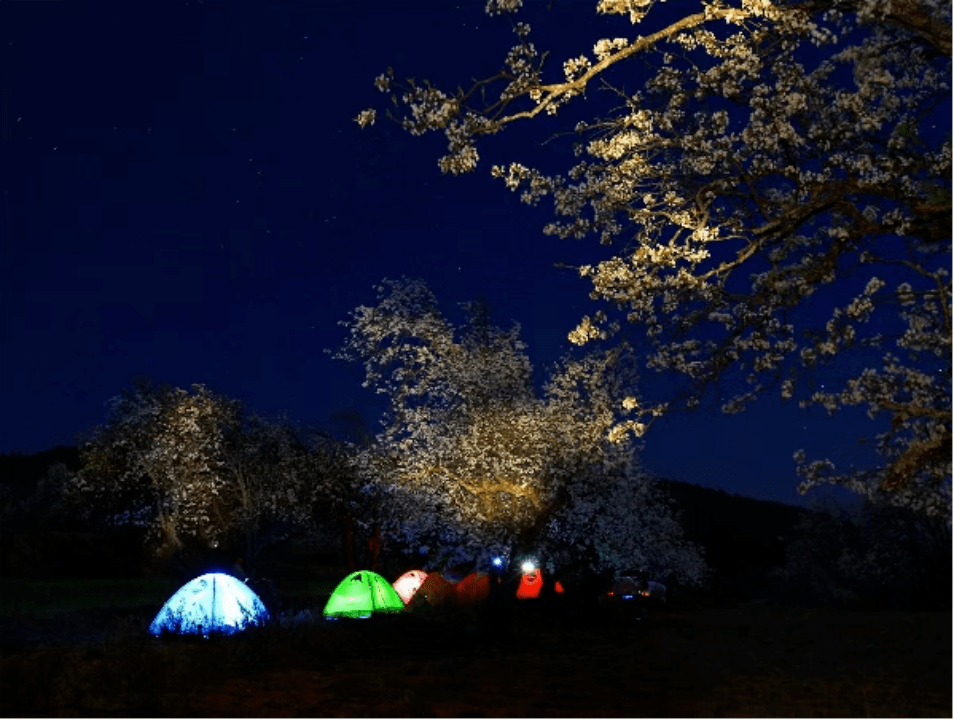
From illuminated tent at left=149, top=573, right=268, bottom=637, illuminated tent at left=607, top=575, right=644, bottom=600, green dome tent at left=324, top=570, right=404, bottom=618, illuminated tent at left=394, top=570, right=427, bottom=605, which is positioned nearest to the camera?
illuminated tent at left=149, top=573, right=268, bottom=637

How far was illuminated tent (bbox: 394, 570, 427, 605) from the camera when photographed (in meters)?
27.4

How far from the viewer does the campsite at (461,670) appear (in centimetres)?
1056

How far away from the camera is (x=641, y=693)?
11859 millimetres

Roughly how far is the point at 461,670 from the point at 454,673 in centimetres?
35

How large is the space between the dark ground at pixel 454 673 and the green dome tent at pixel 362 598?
141 inches

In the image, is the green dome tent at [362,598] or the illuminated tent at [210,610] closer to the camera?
the illuminated tent at [210,610]

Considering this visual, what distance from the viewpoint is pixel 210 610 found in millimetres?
17141

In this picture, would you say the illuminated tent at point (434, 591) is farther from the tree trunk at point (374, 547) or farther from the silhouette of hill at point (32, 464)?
the silhouette of hill at point (32, 464)

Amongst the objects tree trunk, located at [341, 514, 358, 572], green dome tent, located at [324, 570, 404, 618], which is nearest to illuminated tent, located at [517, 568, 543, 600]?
green dome tent, located at [324, 570, 404, 618]

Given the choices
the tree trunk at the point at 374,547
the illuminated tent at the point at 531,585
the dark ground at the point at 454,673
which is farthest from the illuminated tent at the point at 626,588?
the dark ground at the point at 454,673

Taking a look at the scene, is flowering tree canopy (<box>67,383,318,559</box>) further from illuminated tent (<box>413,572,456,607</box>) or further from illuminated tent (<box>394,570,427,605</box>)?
illuminated tent (<box>413,572,456,607</box>)

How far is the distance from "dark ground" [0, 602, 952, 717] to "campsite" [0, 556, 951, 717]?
0.03 metres

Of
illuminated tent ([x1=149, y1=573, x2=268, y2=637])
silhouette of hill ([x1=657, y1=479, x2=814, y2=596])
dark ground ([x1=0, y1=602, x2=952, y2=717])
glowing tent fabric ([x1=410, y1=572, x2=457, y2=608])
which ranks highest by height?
silhouette of hill ([x1=657, y1=479, x2=814, y2=596])

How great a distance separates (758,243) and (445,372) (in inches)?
605
